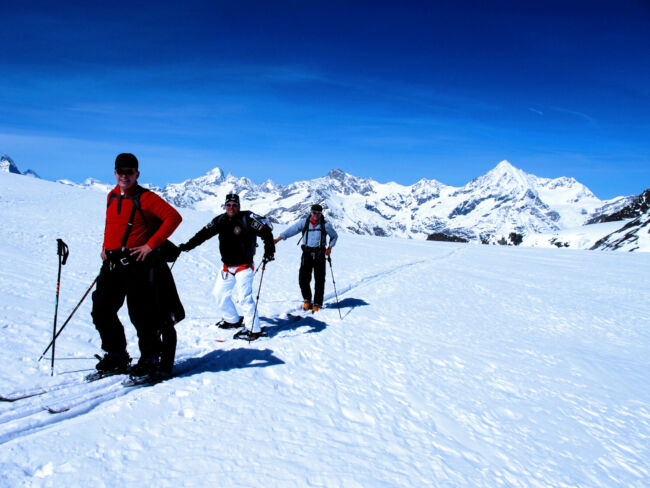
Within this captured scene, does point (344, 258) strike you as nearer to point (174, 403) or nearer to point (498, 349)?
point (498, 349)

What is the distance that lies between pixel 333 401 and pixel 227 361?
1.81 meters

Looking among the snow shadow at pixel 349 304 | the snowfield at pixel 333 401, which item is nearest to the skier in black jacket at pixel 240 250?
the snowfield at pixel 333 401

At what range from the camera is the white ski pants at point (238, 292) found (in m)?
7.17

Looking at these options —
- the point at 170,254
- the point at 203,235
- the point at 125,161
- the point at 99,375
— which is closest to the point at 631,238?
the point at 203,235

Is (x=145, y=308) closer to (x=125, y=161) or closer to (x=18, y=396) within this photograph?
(x=18, y=396)

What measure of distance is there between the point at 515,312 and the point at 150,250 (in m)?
11.0

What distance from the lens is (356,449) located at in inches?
157

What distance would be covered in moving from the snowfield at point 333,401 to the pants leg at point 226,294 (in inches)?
20.0

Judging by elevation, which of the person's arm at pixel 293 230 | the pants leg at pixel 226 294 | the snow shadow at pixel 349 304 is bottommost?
the snow shadow at pixel 349 304

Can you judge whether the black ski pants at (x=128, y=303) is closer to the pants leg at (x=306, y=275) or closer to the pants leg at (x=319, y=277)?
the pants leg at (x=306, y=275)

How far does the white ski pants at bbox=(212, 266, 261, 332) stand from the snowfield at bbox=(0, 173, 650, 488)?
50 centimetres

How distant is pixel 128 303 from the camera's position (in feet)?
16.1

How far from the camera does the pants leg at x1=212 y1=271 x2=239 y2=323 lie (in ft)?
23.9

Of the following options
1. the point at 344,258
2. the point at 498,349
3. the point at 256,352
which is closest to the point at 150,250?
the point at 256,352
